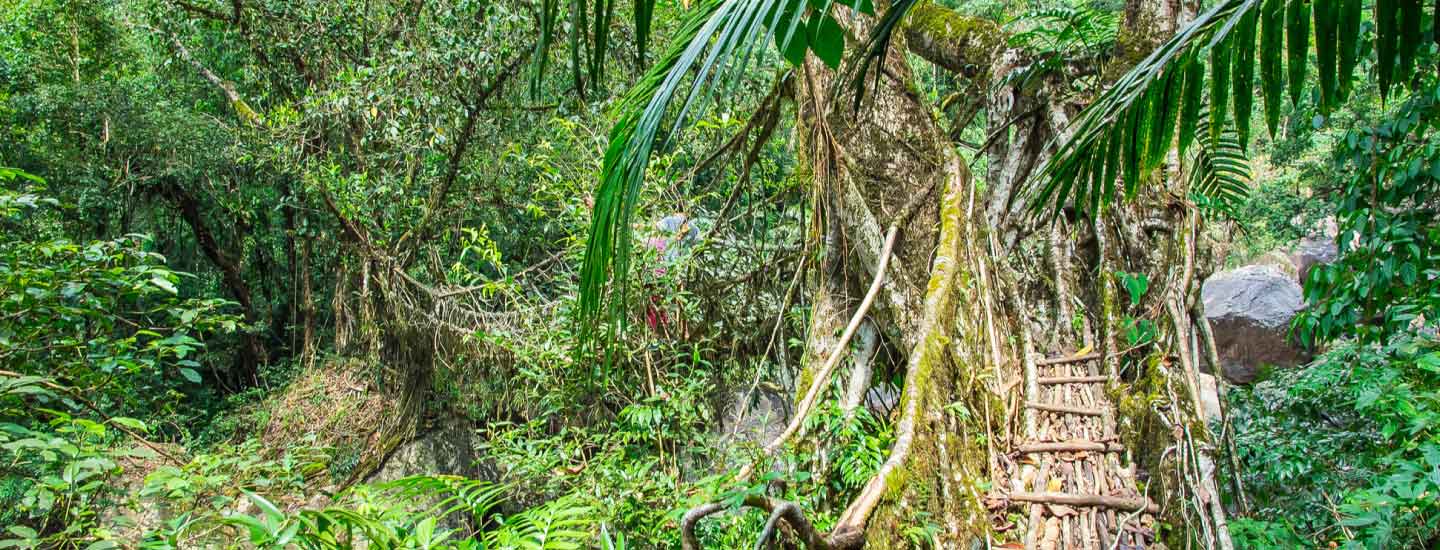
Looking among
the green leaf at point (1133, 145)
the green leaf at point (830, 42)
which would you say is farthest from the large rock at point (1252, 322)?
the green leaf at point (830, 42)

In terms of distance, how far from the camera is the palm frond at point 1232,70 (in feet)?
3.23

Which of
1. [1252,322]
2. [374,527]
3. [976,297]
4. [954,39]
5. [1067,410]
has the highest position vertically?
[954,39]

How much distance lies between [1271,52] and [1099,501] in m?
1.41

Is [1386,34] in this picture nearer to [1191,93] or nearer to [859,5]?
[1191,93]

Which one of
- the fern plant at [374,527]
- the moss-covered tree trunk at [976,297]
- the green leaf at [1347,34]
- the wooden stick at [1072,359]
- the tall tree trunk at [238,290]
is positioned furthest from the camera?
the tall tree trunk at [238,290]

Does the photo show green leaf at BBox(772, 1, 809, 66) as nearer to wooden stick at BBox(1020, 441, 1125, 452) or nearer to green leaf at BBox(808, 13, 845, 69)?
green leaf at BBox(808, 13, 845, 69)

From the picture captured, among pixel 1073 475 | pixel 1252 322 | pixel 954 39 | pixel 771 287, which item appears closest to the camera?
pixel 1073 475

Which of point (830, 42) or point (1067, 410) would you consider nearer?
point (830, 42)

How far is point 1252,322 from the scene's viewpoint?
343 inches

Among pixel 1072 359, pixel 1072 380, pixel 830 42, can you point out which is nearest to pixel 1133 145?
pixel 830 42

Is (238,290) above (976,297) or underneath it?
underneath

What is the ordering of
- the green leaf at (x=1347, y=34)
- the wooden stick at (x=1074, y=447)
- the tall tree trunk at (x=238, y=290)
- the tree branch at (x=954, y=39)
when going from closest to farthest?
the green leaf at (x=1347, y=34) → the wooden stick at (x=1074, y=447) → the tree branch at (x=954, y=39) → the tall tree trunk at (x=238, y=290)

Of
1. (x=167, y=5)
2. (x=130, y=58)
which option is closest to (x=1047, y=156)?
(x=167, y=5)

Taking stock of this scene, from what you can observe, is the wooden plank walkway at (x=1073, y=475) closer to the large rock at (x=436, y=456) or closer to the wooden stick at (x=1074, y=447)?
the wooden stick at (x=1074, y=447)
